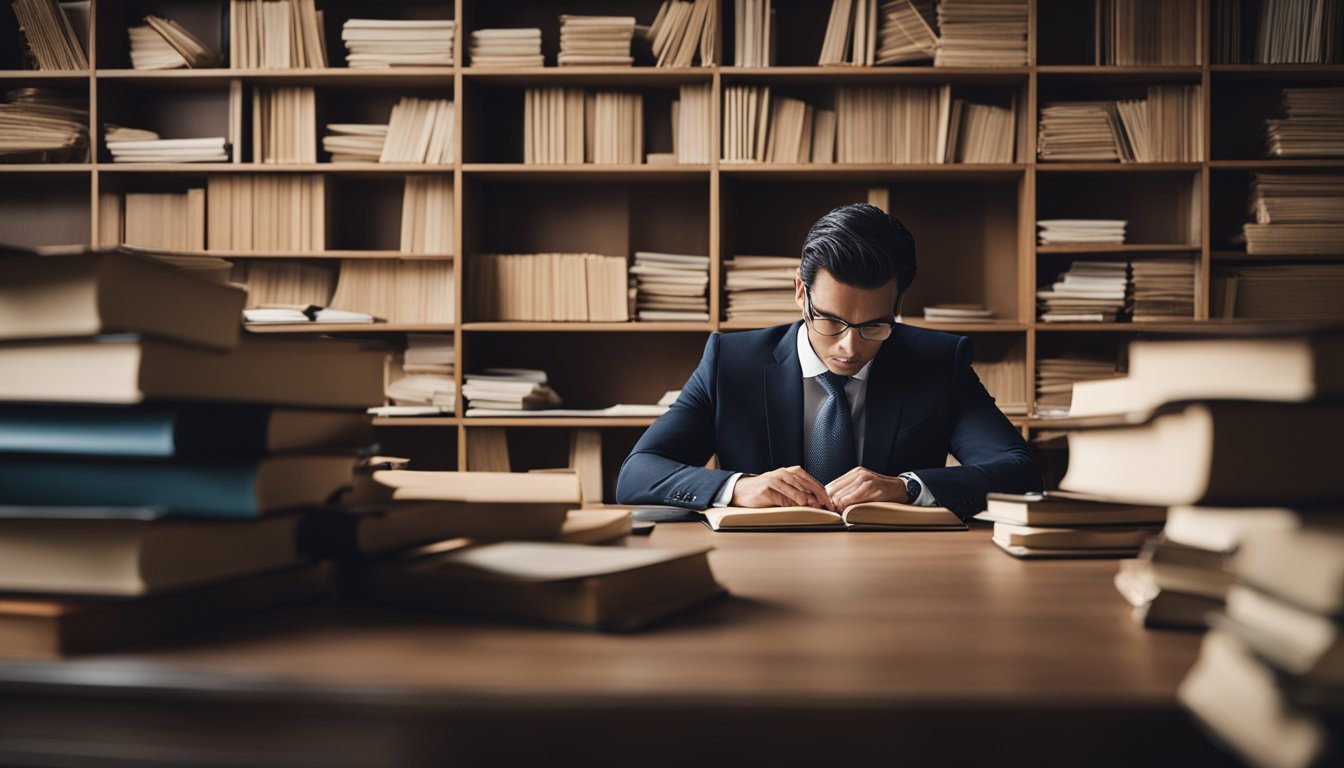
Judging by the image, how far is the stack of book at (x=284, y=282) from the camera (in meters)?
3.43

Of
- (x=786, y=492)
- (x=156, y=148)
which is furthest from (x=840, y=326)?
(x=156, y=148)

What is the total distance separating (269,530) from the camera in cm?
67

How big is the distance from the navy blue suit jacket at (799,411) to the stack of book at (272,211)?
181 centimetres

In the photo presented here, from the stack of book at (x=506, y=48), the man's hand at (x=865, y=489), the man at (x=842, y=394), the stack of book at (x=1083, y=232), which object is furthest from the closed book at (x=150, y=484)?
the stack of book at (x=1083, y=232)

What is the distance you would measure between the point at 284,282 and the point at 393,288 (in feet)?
1.33

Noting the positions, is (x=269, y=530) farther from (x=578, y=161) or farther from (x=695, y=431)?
(x=578, y=161)

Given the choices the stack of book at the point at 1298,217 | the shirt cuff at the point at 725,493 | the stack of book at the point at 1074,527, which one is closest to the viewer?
the stack of book at the point at 1074,527

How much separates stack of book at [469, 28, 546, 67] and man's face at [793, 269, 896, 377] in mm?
1669

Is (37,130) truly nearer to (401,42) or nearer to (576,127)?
(401,42)

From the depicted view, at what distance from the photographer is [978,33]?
322cm

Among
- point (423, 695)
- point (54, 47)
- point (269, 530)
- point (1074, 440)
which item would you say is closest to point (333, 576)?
point (269, 530)

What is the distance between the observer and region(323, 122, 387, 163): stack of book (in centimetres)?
337

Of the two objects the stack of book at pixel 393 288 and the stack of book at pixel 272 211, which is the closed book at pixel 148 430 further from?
A: the stack of book at pixel 272 211

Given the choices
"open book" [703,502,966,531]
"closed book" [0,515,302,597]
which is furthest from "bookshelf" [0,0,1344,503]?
"closed book" [0,515,302,597]
